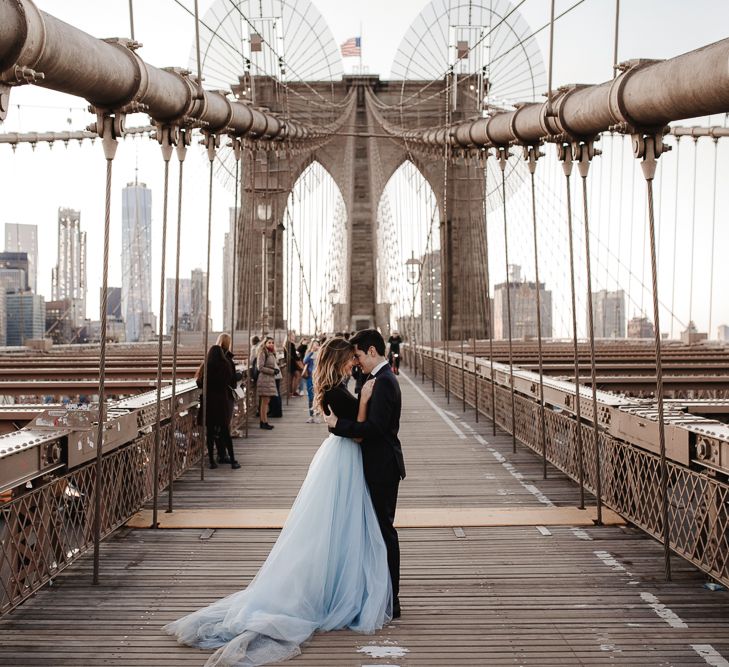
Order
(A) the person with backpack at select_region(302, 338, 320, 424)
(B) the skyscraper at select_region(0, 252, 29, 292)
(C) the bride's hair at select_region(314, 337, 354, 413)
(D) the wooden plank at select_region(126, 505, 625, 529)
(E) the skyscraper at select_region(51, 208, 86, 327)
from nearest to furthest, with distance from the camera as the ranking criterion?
(C) the bride's hair at select_region(314, 337, 354, 413), (D) the wooden plank at select_region(126, 505, 625, 529), (A) the person with backpack at select_region(302, 338, 320, 424), (E) the skyscraper at select_region(51, 208, 86, 327), (B) the skyscraper at select_region(0, 252, 29, 292)

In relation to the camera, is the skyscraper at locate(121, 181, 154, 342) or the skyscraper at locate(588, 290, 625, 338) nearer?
→ the skyscraper at locate(121, 181, 154, 342)

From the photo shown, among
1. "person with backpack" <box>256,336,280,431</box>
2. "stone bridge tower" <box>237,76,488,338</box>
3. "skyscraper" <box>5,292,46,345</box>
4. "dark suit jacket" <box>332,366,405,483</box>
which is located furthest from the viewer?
"skyscraper" <box>5,292,46,345</box>

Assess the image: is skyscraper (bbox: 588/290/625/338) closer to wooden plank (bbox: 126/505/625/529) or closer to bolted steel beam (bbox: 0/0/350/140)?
wooden plank (bbox: 126/505/625/529)

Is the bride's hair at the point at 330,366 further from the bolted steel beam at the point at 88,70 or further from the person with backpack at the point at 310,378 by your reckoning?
the person with backpack at the point at 310,378

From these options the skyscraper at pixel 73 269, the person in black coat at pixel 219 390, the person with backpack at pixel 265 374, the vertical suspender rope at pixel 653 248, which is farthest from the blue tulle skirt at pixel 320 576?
the skyscraper at pixel 73 269

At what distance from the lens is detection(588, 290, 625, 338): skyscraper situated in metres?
35.3

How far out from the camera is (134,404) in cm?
668

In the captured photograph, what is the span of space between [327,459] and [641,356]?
44.8ft

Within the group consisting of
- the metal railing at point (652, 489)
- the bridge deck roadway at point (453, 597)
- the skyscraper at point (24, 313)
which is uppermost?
the skyscraper at point (24, 313)

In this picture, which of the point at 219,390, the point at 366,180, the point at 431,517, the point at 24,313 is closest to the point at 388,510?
the point at 431,517

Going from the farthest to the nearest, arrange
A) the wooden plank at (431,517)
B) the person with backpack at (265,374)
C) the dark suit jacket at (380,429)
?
the person with backpack at (265,374), the wooden plank at (431,517), the dark suit jacket at (380,429)

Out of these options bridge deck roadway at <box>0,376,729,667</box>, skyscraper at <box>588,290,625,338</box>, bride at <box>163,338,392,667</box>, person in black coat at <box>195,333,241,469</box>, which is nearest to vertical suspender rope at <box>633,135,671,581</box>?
bridge deck roadway at <box>0,376,729,667</box>

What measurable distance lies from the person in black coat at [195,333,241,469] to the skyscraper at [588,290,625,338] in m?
26.2

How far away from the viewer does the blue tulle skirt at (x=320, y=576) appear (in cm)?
396
